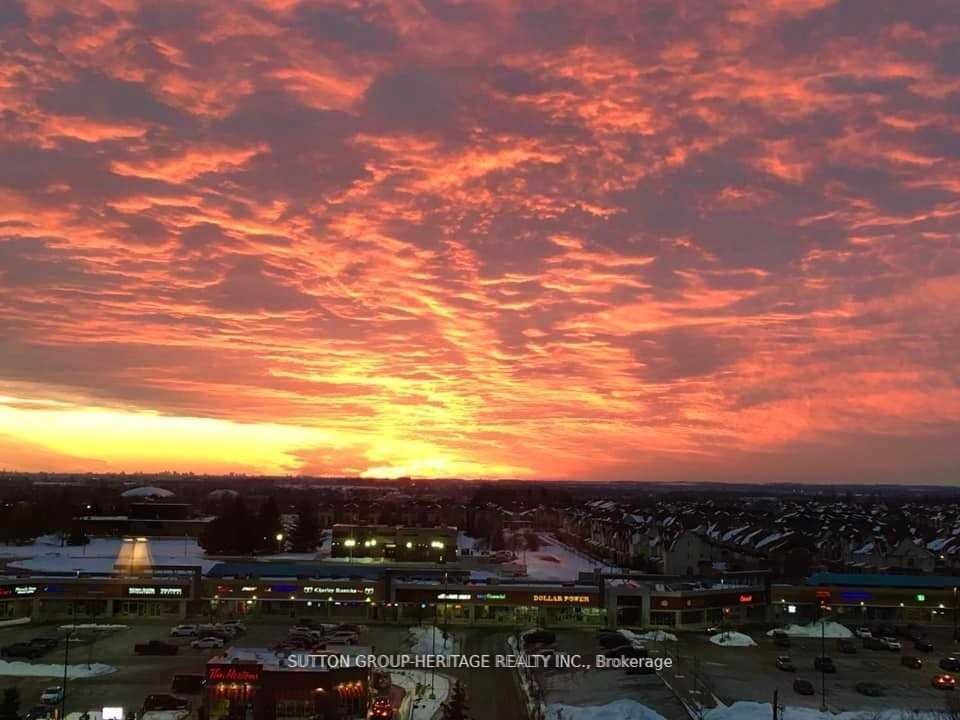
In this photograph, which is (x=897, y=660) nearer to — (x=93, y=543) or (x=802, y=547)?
(x=802, y=547)

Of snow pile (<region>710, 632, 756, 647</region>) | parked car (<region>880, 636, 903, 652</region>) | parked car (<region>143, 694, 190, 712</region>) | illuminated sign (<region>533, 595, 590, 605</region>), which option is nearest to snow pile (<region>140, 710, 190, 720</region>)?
parked car (<region>143, 694, 190, 712</region>)

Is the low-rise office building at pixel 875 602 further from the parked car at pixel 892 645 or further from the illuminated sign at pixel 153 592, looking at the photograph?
the illuminated sign at pixel 153 592

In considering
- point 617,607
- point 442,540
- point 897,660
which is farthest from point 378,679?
point 442,540

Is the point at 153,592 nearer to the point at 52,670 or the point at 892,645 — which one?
the point at 52,670

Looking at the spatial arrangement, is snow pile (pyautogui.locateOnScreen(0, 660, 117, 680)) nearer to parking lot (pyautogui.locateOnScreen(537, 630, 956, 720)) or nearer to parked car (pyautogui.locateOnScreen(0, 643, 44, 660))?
parked car (pyautogui.locateOnScreen(0, 643, 44, 660))

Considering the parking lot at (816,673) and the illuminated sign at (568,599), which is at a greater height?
the illuminated sign at (568,599)

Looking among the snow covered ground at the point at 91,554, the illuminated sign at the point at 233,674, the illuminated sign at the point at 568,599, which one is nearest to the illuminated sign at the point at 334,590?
the illuminated sign at the point at 568,599

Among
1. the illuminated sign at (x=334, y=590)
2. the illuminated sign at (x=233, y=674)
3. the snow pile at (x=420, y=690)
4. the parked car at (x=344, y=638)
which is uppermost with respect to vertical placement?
the illuminated sign at (x=233, y=674)
